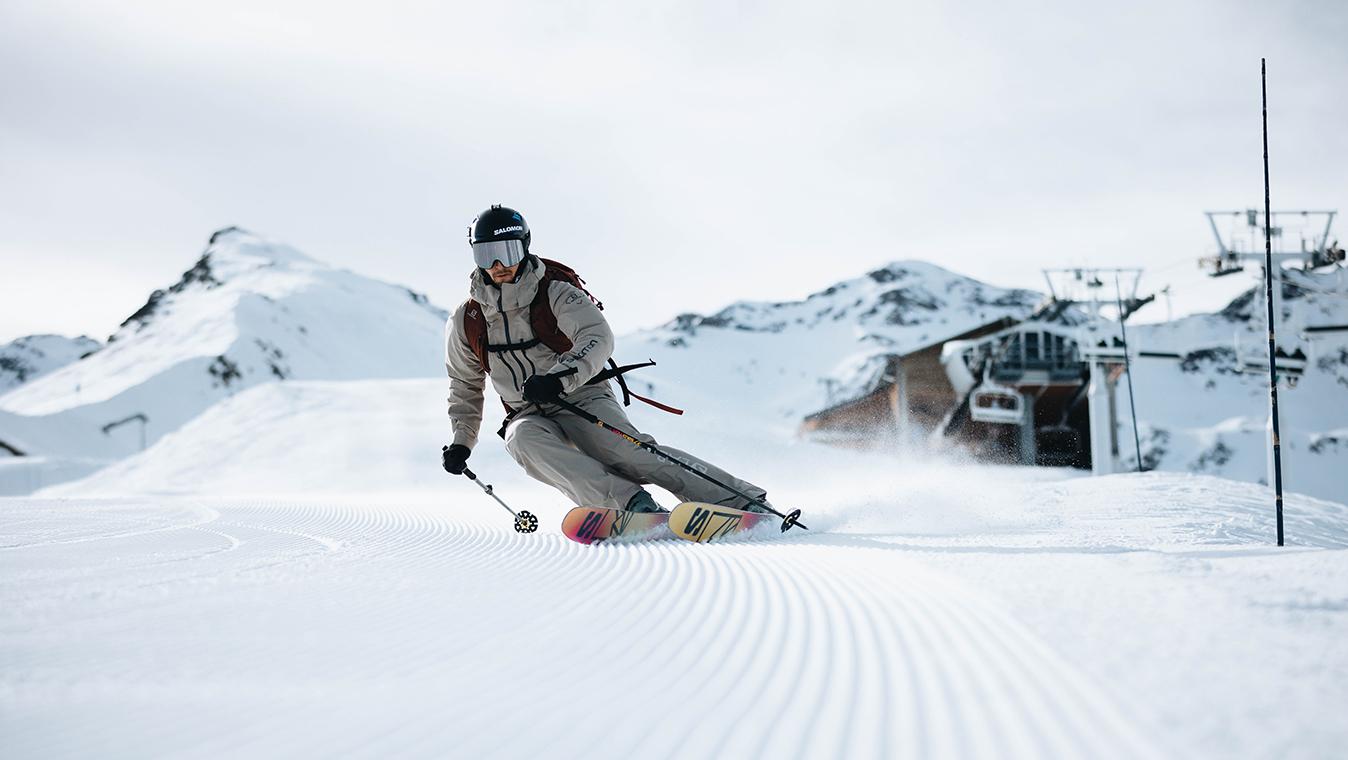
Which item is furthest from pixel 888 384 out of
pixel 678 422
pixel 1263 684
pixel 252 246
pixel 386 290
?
pixel 252 246

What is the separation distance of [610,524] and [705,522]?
0.48 meters

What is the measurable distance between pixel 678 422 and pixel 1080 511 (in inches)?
410

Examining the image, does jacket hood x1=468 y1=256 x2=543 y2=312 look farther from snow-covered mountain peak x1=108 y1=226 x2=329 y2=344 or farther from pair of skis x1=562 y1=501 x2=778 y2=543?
snow-covered mountain peak x1=108 y1=226 x2=329 y2=344

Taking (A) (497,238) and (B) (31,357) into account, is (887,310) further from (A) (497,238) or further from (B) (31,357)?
(A) (497,238)

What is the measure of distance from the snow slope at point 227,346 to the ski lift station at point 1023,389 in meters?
43.5

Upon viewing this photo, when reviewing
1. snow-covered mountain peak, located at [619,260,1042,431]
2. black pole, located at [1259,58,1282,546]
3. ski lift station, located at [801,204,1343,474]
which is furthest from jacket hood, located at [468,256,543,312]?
snow-covered mountain peak, located at [619,260,1042,431]

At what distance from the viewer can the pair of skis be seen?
408 cm

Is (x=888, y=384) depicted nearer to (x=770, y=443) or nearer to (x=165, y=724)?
(x=770, y=443)

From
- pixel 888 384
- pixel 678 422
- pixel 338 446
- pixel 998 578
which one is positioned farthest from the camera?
pixel 888 384

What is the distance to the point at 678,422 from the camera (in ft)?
51.5

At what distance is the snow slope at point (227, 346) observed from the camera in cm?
7606

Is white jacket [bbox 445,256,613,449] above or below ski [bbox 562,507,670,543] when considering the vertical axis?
above

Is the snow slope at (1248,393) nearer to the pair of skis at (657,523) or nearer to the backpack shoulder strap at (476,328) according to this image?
the pair of skis at (657,523)

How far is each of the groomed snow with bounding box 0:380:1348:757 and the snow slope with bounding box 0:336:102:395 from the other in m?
197
